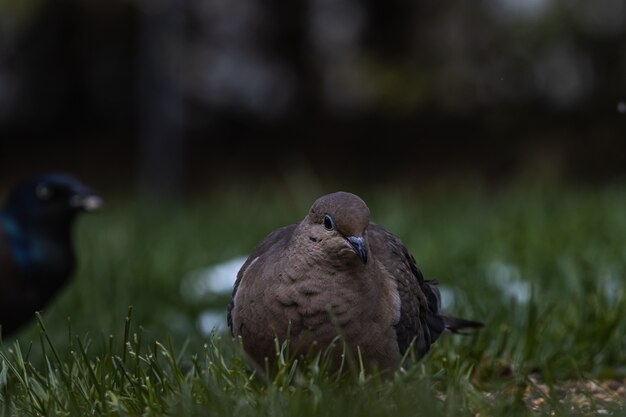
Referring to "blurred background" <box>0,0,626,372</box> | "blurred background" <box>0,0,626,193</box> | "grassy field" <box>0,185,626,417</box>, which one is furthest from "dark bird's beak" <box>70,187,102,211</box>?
"blurred background" <box>0,0,626,193</box>

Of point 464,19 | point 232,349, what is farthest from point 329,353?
point 464,19

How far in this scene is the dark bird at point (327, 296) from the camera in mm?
2514

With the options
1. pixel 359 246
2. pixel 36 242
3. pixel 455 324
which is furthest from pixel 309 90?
pixel 359 246

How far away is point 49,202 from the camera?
436 centimetres

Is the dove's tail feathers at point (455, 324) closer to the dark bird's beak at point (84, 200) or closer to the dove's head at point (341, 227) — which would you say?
the dove's head at point (341, 227)

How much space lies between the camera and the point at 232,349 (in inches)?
109

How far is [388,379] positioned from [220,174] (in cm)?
893

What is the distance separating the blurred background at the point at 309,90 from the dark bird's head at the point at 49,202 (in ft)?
15.1

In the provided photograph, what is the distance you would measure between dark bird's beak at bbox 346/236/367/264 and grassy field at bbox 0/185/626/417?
0.26 meters

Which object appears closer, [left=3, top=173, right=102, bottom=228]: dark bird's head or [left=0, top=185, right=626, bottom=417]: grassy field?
[left=0, top=185, right=626, bottom=417]: grassy field

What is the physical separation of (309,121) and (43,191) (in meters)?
6.91

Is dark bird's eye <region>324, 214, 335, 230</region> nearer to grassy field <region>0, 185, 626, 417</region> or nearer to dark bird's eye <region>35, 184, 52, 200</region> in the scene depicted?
grassy field <region>0, 185, 626, 417</region>

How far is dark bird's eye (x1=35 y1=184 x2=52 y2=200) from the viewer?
172 inches

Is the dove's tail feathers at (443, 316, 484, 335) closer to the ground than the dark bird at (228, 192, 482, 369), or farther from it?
closer to the ground
